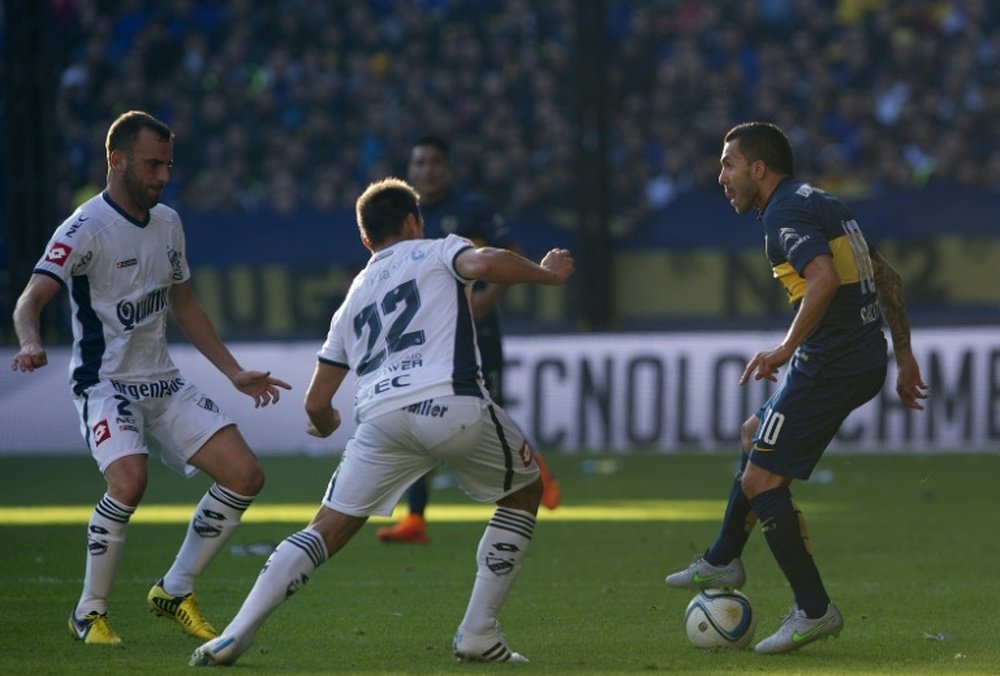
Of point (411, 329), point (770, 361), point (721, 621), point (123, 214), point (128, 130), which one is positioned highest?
point (128, 130)

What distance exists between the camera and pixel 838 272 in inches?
267

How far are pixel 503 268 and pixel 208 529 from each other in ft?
6.14

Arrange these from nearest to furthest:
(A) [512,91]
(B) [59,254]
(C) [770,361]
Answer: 1. (C) [770,361]
2. (B) [59,254]
3. (A) [512,91]

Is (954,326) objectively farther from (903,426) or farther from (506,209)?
(506,209)

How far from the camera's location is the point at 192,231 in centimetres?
1827

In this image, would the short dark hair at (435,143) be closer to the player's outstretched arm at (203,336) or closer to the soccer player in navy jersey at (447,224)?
the soccer player in navy jersey at (447,224)

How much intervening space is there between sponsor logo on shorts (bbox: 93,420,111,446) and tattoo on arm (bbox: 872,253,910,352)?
10.2 feet

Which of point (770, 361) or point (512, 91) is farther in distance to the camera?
point (512, 91)

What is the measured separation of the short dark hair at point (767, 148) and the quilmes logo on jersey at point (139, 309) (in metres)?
2.45

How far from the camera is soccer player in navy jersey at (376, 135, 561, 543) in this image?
10289 mm

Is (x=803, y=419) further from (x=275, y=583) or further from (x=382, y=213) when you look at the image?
(x=275, y=583)

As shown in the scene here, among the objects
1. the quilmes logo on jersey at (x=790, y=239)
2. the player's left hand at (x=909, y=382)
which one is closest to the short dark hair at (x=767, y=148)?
the quilmes logo on jersey at (x=790, y=239)

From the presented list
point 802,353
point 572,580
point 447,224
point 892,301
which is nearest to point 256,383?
point 802,353

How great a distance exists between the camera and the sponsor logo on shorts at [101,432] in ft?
23.0
